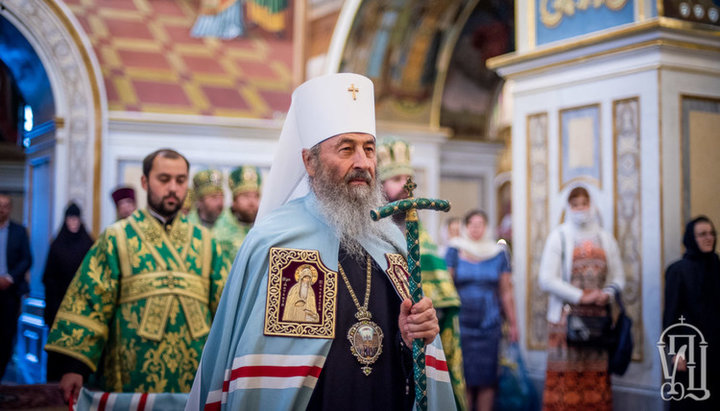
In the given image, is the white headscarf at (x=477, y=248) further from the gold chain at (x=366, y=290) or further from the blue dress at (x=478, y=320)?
the gold chain at (x=366, y=290)

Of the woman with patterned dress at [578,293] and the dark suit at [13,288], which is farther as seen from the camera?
the dark suit at [13,288]

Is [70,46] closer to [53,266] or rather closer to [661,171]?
[53,266]

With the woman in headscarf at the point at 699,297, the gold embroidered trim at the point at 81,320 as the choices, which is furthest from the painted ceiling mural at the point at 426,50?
the gold embroidered trim at the point at 81,320

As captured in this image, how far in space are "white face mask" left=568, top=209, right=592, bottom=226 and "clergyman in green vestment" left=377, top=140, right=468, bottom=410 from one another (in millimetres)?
2003

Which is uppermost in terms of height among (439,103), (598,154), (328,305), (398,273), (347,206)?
(439,103)

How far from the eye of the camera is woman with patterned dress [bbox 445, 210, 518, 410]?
707 cm

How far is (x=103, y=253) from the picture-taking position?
391 cm

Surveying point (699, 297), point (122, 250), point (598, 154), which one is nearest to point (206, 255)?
point (122, 250)

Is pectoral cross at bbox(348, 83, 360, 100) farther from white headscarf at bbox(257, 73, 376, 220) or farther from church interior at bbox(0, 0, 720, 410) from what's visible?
church interior at bbox(0, 0, 720, 410)

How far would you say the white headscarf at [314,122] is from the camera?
2984 millimetres

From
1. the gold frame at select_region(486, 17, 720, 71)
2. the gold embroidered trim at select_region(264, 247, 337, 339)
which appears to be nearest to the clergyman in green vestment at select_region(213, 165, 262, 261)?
the gold frame at select_region(486, 17, 720, 71)

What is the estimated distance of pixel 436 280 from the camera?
4.44 m

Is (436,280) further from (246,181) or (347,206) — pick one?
(246,181)

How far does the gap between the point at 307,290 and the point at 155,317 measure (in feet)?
4.43
